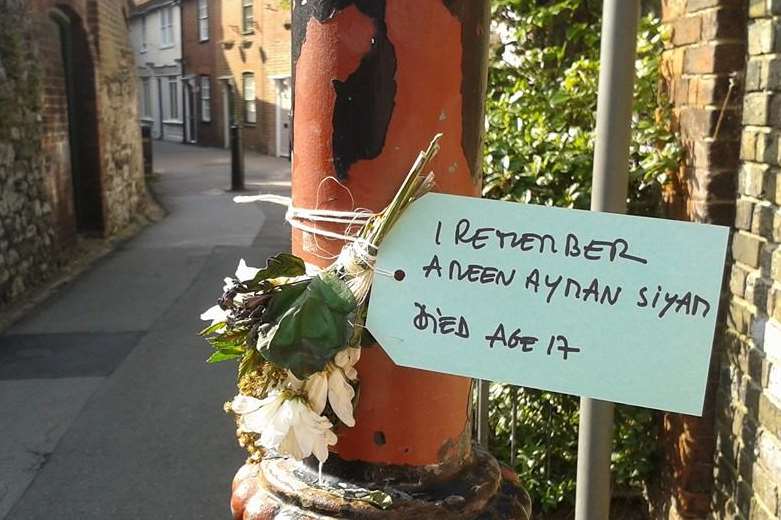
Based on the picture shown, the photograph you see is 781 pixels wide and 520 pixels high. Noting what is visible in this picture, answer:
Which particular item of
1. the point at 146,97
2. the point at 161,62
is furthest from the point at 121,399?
the point at 146,97

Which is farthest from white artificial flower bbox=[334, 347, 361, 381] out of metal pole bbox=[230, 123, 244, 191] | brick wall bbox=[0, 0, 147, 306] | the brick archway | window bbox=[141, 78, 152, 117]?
window bbox=[141, 78, 152, 117]

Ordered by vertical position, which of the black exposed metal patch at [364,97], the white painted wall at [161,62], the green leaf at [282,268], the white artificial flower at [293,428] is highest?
the white painted wall at [161,62]

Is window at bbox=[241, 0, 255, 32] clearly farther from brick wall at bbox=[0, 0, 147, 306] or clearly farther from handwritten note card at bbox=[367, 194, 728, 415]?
handwritten note card at bbox=[367, 194, 728, 415]

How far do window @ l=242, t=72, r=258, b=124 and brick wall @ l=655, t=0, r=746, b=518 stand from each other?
23.0 meters

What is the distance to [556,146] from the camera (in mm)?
2938

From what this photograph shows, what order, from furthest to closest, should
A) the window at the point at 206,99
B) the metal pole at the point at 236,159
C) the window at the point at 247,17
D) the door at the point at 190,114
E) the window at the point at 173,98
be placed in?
the window at the point at 173,98 → the door at the point at 190,114 → the window at the point at 206,99 → the window at the point at 247,17 → the metal pole at the point at 236,159

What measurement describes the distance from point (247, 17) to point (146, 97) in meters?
10.4

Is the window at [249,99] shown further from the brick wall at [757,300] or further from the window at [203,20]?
the brick wall at [757,300]

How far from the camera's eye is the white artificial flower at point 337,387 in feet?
3.58

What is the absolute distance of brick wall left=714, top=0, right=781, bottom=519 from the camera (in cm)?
210

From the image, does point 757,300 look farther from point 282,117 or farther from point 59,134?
point 282,117

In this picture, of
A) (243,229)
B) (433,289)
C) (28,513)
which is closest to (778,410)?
(433,289)

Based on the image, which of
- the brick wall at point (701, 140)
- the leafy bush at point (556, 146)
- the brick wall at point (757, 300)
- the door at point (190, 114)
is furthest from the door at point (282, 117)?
the brick wall at point (757, 300)

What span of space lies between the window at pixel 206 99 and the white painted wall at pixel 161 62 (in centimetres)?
175
